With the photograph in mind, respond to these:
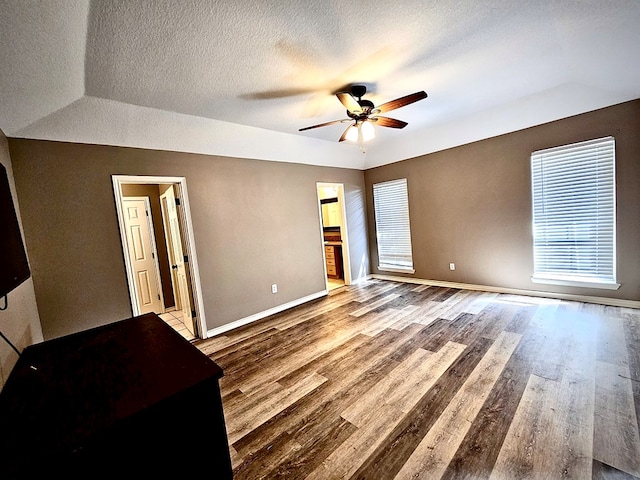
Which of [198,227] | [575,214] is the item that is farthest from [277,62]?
[575,214]

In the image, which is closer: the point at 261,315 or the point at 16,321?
the point at 16,321

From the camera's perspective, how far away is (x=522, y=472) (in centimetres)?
139

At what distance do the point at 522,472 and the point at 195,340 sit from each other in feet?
11.1

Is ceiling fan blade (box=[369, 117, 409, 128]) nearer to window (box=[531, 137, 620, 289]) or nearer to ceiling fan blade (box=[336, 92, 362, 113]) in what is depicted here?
ceiling fan blade (box=[336, 92, 362, 113])

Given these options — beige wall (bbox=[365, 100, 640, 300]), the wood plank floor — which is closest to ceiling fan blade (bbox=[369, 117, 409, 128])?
beige wall (bbox=[365, 100, 640, 300])

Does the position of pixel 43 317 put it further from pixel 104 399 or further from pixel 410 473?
pixel 410 473

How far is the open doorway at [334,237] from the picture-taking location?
5.34 m

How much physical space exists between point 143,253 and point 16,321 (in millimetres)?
3061

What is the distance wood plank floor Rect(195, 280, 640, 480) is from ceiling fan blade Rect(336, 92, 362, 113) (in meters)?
2.45

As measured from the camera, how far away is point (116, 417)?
2.76 feet

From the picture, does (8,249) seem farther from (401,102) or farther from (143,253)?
(143,253)

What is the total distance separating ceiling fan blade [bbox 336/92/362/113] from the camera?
2.28 metres

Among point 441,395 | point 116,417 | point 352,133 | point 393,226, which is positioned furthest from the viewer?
point 393,226

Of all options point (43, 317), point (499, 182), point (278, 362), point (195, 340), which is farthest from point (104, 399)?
point (499, 182)
